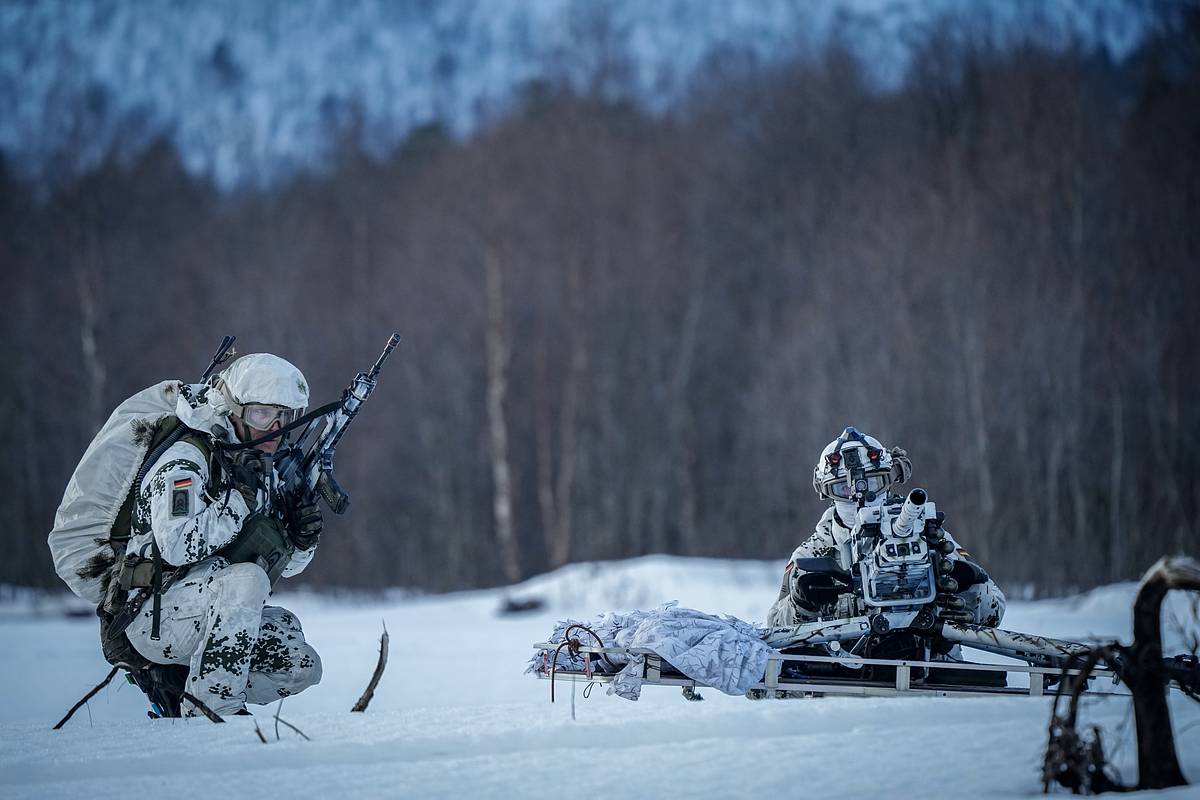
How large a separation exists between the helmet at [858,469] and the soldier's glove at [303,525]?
113 inches

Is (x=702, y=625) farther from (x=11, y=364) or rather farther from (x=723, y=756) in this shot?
(x=11, y=364)

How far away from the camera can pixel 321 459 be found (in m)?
6.27

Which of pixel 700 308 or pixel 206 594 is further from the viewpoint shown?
pixel 700 308

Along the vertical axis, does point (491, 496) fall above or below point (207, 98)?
below

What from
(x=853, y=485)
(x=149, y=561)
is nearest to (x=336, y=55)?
(x=853, y=485)

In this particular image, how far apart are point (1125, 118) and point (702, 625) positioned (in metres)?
19.4

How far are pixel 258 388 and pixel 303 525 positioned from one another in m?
0.79

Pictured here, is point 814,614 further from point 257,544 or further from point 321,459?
point 257,544

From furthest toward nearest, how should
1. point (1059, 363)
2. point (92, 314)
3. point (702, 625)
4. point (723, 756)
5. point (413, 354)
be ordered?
1. point (413, 354)
2. point (92, 314)
3. point (1059, 363)
4. point (702, 625)
5. point (723, 756)

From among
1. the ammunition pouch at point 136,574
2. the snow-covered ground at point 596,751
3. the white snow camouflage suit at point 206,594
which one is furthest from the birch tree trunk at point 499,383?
the snow-covered ground at point 596,751

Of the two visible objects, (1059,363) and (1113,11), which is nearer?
(1059,363)

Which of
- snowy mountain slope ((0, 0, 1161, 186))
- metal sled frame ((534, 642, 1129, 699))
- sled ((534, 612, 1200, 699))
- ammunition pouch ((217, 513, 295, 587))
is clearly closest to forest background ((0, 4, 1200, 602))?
snowy mountain slope ((0, 0, 1161, 186))

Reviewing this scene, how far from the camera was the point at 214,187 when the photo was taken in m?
30.9

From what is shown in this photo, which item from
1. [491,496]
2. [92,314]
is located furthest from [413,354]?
[92,314]
